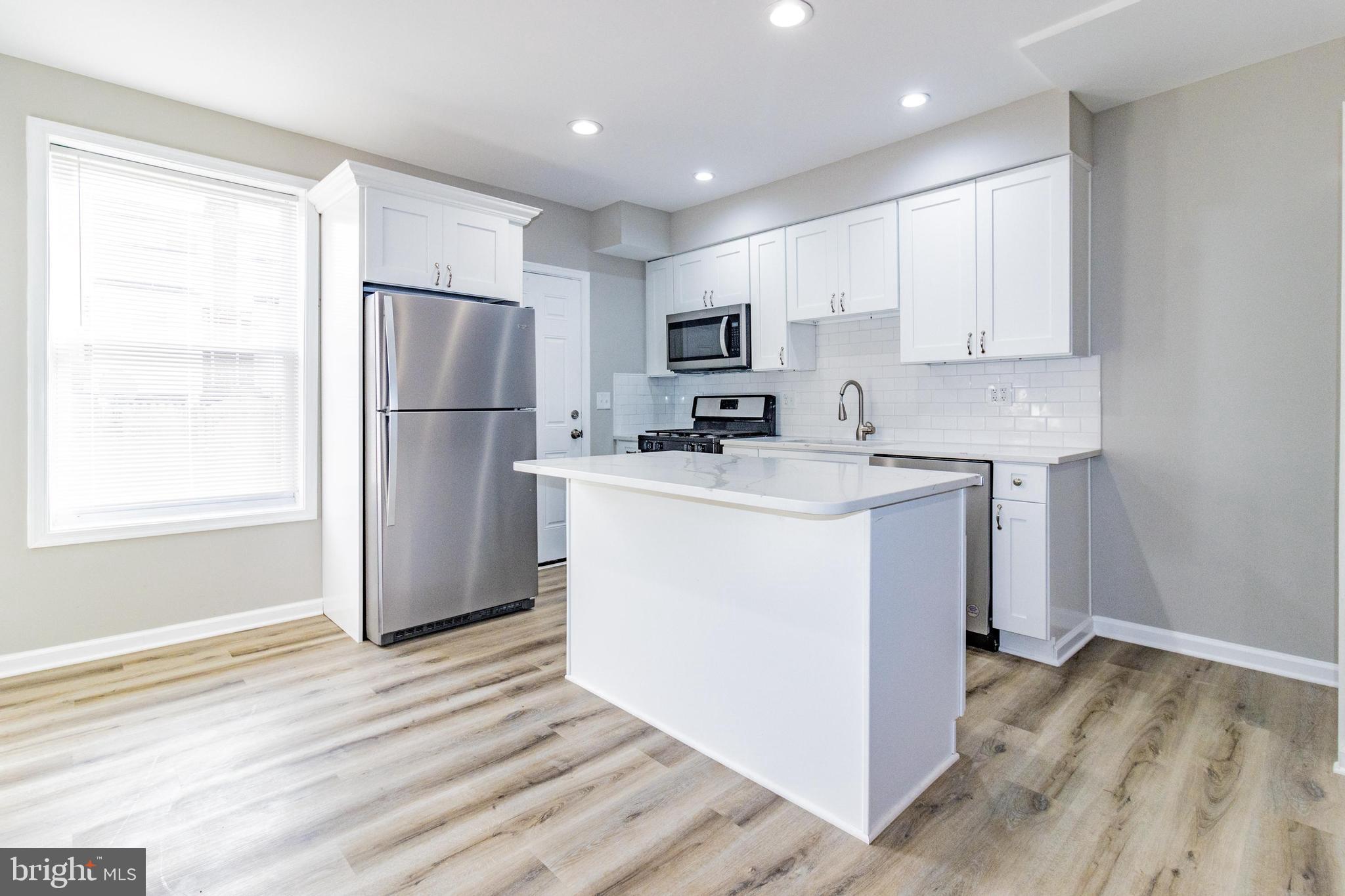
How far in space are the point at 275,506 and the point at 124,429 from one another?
732 mm

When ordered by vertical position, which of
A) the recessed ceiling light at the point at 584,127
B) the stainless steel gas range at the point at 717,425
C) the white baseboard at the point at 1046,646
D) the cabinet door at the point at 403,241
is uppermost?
the recessed ceiling light at the point at 584,127

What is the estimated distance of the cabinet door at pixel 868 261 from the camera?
12.1 feet

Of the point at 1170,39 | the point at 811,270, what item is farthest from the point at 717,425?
the point at 1170,39

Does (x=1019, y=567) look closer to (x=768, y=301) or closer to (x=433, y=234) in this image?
(x=768, y=301)

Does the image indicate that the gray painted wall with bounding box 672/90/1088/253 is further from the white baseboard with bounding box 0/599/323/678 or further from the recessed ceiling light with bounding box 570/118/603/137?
the white baseboard with bounding box 0/599/323/678

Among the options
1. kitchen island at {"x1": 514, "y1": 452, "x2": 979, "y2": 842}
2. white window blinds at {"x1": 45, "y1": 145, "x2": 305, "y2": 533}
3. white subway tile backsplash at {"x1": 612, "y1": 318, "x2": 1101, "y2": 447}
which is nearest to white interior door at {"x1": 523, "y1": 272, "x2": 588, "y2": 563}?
white subway tile backsplash at {"x1": 612, "y1": 318, "x2": 1101, "y2": 447}

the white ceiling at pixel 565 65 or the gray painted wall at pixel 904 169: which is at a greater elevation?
the white ceiling at pixel 565 65

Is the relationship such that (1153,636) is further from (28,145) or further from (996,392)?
(28,145)

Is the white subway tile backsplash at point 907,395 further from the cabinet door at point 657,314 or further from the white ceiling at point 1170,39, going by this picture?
the white ceiling at point 1170,39

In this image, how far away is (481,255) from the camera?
360 centimetres

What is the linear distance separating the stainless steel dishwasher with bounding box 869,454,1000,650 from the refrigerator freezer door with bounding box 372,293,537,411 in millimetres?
2047

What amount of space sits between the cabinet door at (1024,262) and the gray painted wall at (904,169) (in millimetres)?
98

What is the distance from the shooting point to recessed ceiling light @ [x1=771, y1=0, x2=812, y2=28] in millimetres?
2379

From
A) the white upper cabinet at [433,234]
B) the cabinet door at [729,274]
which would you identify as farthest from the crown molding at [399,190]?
the cabinet door at [729,274]
